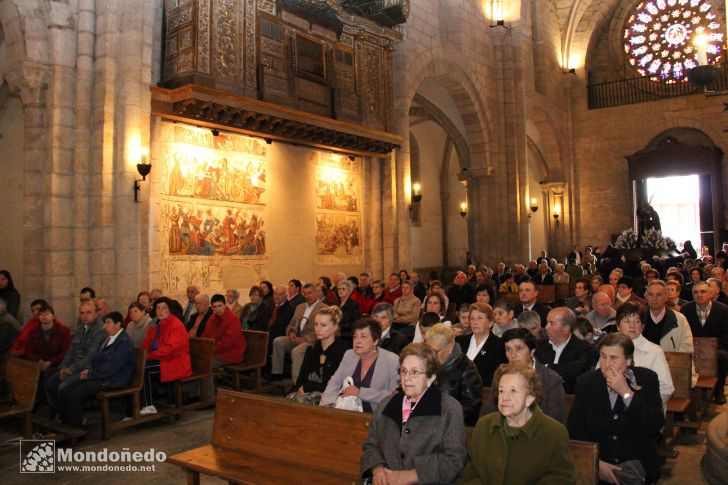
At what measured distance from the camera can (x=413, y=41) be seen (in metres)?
14.5

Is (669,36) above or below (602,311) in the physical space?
above

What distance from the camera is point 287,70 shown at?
10.7m

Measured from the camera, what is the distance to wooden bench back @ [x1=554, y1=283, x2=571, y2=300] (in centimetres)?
1230

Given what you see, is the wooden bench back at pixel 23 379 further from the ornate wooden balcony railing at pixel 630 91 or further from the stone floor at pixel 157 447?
the ornate wooden balcony railing at pixel 630 91

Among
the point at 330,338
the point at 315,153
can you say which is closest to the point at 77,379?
the point at 330,338

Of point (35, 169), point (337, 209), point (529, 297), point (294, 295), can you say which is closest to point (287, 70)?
point (337, 209)

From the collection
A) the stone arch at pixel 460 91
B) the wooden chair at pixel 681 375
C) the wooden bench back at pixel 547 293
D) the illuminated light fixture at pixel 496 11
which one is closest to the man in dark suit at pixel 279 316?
the wooden chair at pixel 681 375

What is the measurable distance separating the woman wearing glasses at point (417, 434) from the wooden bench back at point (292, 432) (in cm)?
33

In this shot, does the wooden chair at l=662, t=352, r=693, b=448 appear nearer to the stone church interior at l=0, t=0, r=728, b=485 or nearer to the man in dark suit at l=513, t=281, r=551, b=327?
the stone church interior at l=0, t=0, r=728, b=485

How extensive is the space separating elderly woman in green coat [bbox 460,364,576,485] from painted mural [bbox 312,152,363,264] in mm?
9517

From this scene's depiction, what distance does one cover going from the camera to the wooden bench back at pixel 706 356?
629cm

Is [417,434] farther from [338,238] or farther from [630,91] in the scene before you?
[630,91]

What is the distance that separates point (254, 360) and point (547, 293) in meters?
6.87

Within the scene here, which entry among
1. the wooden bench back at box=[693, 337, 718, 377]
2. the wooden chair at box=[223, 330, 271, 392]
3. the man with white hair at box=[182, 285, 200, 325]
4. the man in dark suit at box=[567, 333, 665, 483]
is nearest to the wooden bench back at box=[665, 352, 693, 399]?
the wooden bench back at box=[693, 337, 718, 377]
